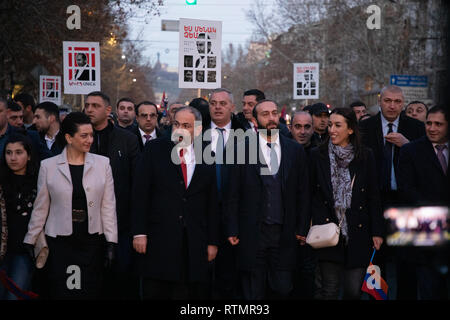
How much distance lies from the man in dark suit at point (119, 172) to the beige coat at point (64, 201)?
35.4 inches

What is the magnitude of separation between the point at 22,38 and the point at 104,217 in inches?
558

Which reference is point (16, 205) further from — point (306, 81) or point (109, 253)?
point (306, 81)

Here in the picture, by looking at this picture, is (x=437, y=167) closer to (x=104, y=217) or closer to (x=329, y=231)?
(x=329, y=231)

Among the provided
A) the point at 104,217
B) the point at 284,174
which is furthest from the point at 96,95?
the point at 284,174

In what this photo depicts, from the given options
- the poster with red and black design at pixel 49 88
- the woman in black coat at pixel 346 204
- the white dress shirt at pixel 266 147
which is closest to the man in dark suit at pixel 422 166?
the woman in black coat at pixel 346 204

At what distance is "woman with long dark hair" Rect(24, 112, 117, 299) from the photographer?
19.1 feet

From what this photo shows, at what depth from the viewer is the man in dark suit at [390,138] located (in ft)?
23.5

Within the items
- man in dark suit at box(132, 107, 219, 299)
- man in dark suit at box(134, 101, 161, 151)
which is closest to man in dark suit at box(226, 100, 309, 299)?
man in dark suit at box(132, 107, 219, 299)

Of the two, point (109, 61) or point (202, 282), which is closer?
point (202, 282)

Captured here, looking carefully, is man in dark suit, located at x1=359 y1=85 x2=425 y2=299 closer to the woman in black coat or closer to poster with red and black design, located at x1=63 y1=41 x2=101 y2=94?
the woman in black coat

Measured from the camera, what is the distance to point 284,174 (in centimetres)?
609

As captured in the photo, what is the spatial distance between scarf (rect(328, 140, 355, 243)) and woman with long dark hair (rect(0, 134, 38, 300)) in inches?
112

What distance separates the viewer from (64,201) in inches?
228

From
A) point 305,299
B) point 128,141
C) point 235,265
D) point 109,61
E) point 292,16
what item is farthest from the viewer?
point 109,61
